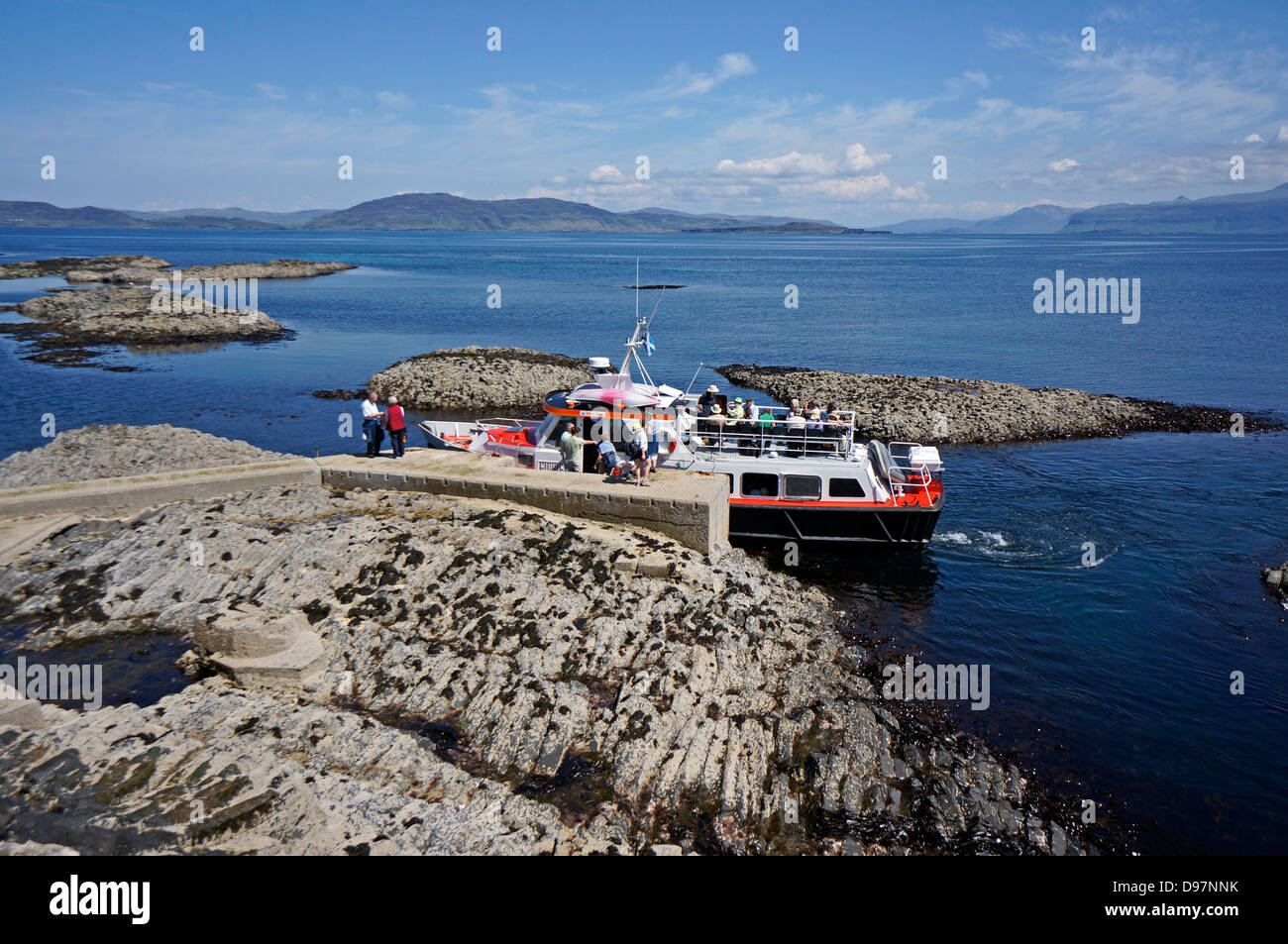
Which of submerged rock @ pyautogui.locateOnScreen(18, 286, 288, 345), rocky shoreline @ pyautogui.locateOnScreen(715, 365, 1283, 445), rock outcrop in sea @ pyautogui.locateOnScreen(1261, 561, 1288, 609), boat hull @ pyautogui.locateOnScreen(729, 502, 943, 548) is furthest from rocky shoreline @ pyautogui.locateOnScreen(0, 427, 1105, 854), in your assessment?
submerged rock @ pyautogui.locateOnScreen(18, 286, 288, 345)

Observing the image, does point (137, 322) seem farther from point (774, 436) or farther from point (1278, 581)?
point (1278, 581)

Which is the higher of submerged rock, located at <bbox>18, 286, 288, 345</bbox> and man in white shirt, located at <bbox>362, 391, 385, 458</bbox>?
submerged rock, located at <bbox>18, 286, 288, 345</bbox>

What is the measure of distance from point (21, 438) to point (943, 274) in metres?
142

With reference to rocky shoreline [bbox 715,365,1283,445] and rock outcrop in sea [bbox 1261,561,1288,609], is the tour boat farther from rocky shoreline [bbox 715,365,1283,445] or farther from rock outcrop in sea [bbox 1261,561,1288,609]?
rocky shoreline [bbox 715,365,1283,445]

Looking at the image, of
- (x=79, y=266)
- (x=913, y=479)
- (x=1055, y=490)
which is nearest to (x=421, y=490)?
(x=913, y=479)

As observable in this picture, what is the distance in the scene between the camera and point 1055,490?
30641 mm

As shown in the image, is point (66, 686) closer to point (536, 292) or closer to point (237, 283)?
Answer: point (536, 292)

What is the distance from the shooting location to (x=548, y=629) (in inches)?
607

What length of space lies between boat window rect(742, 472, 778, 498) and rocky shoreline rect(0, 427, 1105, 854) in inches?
188

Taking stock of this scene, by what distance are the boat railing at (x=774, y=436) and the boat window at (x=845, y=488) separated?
0.81 m

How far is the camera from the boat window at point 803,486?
2409cm

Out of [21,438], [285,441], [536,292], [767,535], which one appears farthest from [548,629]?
[536,292]

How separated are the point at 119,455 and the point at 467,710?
72.4ft

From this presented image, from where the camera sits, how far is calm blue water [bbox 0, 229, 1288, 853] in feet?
50.5
